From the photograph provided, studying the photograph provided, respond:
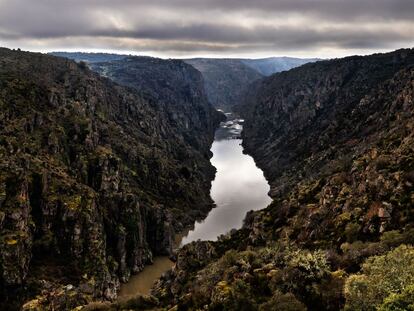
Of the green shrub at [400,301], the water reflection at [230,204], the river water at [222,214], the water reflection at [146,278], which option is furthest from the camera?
the water reflection at [230,204]

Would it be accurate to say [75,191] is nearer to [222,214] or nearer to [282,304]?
[222,214]

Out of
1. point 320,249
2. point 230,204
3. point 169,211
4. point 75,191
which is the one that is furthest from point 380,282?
point 230,204

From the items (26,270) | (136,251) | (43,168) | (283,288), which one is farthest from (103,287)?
(283,288)

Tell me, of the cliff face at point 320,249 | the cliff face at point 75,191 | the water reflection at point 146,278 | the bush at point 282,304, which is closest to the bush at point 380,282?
the cliff face at point 320,249

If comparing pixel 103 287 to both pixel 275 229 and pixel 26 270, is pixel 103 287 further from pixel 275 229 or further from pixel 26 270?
pixel 275 229

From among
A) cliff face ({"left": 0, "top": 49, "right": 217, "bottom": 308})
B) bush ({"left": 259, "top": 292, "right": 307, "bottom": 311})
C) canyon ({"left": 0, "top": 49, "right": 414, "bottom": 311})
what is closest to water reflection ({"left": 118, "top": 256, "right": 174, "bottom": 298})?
canyon ({"left": 0, "top": 49, "right": 414, "bottom": 311})

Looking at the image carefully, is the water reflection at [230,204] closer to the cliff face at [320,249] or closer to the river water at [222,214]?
the river water at [222,214]
